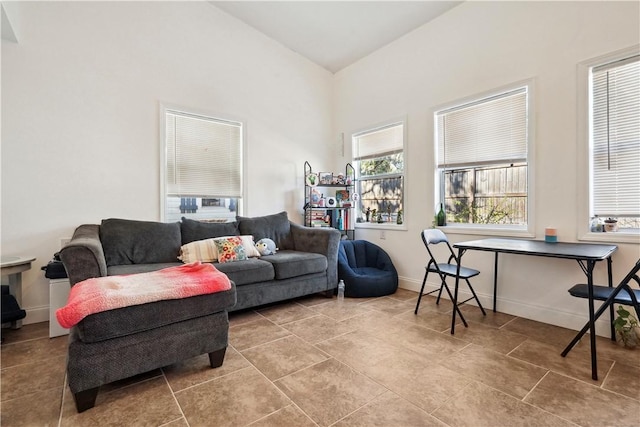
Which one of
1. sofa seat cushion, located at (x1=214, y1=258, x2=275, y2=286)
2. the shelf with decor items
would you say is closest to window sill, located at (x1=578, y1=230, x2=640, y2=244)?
the shelf with decor items

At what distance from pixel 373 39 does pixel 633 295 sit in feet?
12.5

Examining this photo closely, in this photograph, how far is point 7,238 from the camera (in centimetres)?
266

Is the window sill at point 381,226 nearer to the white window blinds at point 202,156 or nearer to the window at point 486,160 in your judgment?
the window at point 486,160

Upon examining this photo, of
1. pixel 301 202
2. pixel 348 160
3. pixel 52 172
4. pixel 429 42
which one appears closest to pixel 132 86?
pixel 52 172

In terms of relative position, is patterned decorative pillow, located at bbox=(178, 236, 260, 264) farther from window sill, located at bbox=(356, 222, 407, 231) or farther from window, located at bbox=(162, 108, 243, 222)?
window sill, located at bbox=(356, 222, 407, 231)

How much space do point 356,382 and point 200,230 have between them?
2312mm

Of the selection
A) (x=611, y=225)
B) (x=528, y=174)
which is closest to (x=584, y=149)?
(x=528, y=174)

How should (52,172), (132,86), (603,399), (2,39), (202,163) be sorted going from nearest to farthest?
(603,399) < (2,39) < (52,172) < (132,86) < (202,163)

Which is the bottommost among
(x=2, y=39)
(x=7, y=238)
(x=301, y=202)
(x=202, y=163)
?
(x=7, y=238)

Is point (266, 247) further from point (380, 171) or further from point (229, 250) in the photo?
point (380, 171)

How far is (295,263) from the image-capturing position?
3164 mm

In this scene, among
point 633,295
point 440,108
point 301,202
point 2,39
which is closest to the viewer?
point 633,295

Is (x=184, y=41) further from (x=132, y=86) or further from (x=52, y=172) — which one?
(x=52, y=172)

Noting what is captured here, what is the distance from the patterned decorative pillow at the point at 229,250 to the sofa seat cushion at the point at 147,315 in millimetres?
1082
